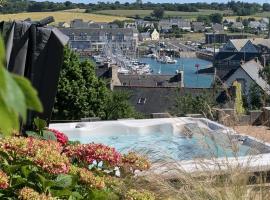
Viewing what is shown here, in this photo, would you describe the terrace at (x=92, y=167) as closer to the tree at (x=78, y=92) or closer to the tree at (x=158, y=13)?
the tree at (x=78, y=92)

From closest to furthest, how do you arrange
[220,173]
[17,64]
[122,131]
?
[220,173], [17,64], [122,131]

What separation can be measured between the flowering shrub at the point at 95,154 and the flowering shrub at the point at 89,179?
22 cm

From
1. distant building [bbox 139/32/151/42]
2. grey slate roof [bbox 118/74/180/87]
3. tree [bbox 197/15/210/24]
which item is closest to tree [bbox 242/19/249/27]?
tree [bbox 197/15/210/24]

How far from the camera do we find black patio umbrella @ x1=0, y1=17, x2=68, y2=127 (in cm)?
469

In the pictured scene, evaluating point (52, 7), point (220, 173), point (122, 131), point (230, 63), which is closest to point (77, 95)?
point (122, 131)

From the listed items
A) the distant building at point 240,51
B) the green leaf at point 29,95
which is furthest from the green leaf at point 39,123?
the distant building at point 240,51

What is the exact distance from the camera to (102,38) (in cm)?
7812

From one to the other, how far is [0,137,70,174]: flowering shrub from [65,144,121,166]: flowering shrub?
0.18m

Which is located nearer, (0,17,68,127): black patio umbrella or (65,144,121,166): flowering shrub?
(65,144,121,166): flowering shrub

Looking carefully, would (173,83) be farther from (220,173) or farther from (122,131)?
(220,173)

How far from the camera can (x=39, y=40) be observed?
5.07 meters

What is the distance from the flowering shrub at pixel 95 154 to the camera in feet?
8.33

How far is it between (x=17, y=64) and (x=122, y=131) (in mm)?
4808

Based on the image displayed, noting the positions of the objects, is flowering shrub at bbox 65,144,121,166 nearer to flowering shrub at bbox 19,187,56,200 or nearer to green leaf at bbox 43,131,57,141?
green leaf at bbox 43,131,57,141
